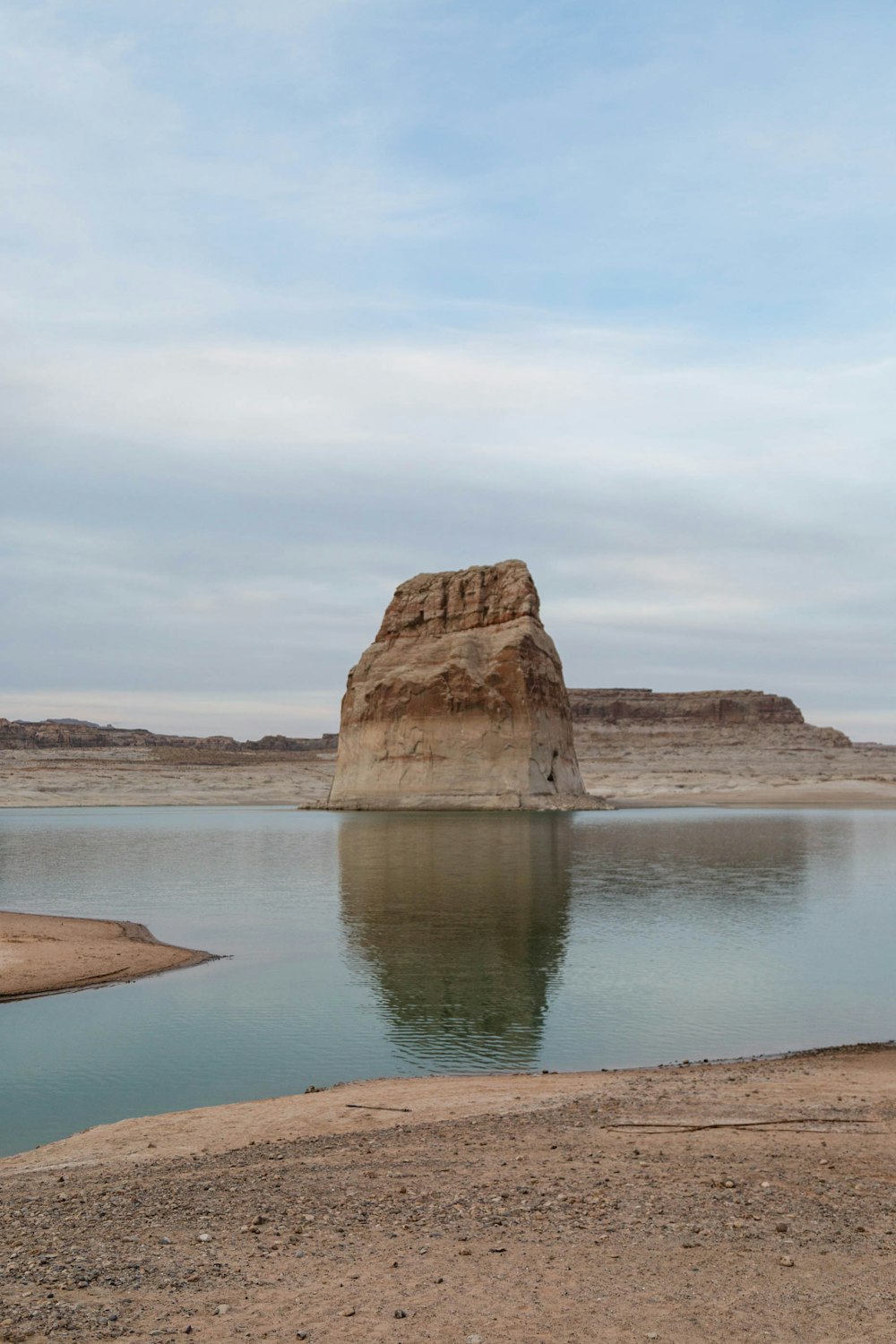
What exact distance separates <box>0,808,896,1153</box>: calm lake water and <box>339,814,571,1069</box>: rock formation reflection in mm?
71

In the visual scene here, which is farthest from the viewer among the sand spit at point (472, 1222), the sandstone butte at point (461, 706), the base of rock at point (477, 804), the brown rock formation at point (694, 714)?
the brown rock formation at point (694, 714)

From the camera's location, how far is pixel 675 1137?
8.23 meters

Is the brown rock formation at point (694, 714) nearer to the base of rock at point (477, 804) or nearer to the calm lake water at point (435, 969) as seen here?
the base of rock at point (477, 804)

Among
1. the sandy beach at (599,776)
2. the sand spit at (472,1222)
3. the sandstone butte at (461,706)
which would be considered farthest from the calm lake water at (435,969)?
the sandy beach at (599,776)

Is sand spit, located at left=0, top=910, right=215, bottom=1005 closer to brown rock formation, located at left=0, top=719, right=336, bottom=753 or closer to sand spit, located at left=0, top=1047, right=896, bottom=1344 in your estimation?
sand spit, located at left=0, top=1047, right=896, bottom=1344

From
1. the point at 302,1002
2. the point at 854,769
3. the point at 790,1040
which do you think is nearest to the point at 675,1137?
the point at 790,1040

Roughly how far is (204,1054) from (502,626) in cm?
5664

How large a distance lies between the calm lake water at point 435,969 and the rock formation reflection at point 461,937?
0.23 ft

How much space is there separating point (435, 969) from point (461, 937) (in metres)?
2.81

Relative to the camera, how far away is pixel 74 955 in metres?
18.2

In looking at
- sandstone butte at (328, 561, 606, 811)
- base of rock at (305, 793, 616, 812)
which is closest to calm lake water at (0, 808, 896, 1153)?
base of rock at (305, 793, 616, 812)

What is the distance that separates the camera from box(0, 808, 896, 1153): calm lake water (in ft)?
40.1

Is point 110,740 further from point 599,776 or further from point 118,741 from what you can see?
point 599,776

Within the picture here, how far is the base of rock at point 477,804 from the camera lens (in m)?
63.4
